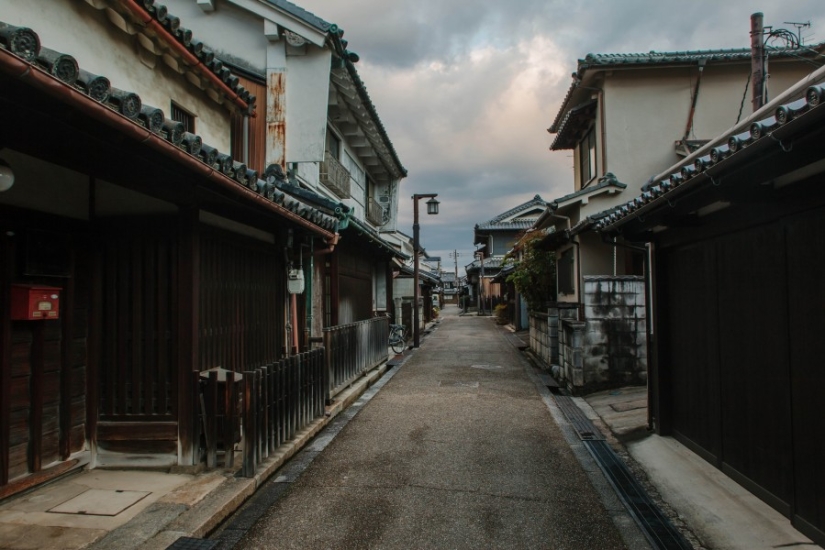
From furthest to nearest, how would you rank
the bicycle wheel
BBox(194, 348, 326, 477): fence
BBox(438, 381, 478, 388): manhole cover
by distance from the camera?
1. the bicycle wheel
2. BBox(438, 381, 478, 388): manhole cover
3. BBox(194, 348, 326, 477): fence

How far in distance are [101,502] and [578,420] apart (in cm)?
715

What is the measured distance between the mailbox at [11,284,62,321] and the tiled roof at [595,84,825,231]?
614cm

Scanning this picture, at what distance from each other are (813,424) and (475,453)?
12.7 ft

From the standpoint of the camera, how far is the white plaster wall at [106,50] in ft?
18.7

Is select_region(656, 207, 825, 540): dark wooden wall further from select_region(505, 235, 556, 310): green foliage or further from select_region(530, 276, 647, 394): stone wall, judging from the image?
select_region(505, 235, 556, 310): green foliage

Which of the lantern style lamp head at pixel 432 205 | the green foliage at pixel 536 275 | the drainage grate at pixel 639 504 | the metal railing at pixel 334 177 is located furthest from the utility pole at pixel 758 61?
the lantern style lamp head at pixel 432 205

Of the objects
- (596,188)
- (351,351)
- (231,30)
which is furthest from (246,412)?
(596,188)

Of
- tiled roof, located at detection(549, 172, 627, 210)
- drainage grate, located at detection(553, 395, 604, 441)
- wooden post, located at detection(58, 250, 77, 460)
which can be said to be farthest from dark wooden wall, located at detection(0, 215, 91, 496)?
tiled roof, located at detection(549, 172, 627, 210)

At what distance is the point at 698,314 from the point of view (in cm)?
646

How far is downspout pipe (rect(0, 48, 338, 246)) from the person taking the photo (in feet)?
7.88

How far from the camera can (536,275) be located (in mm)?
17266

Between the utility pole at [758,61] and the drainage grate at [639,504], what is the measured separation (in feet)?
22.3

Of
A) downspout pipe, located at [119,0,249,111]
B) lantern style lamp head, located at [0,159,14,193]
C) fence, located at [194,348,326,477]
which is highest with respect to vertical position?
downspout pipe, located at [119,0,249,111]

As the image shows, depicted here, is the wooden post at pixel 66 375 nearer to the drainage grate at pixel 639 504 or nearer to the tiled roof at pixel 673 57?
the drainage grate at pixel 639 504
